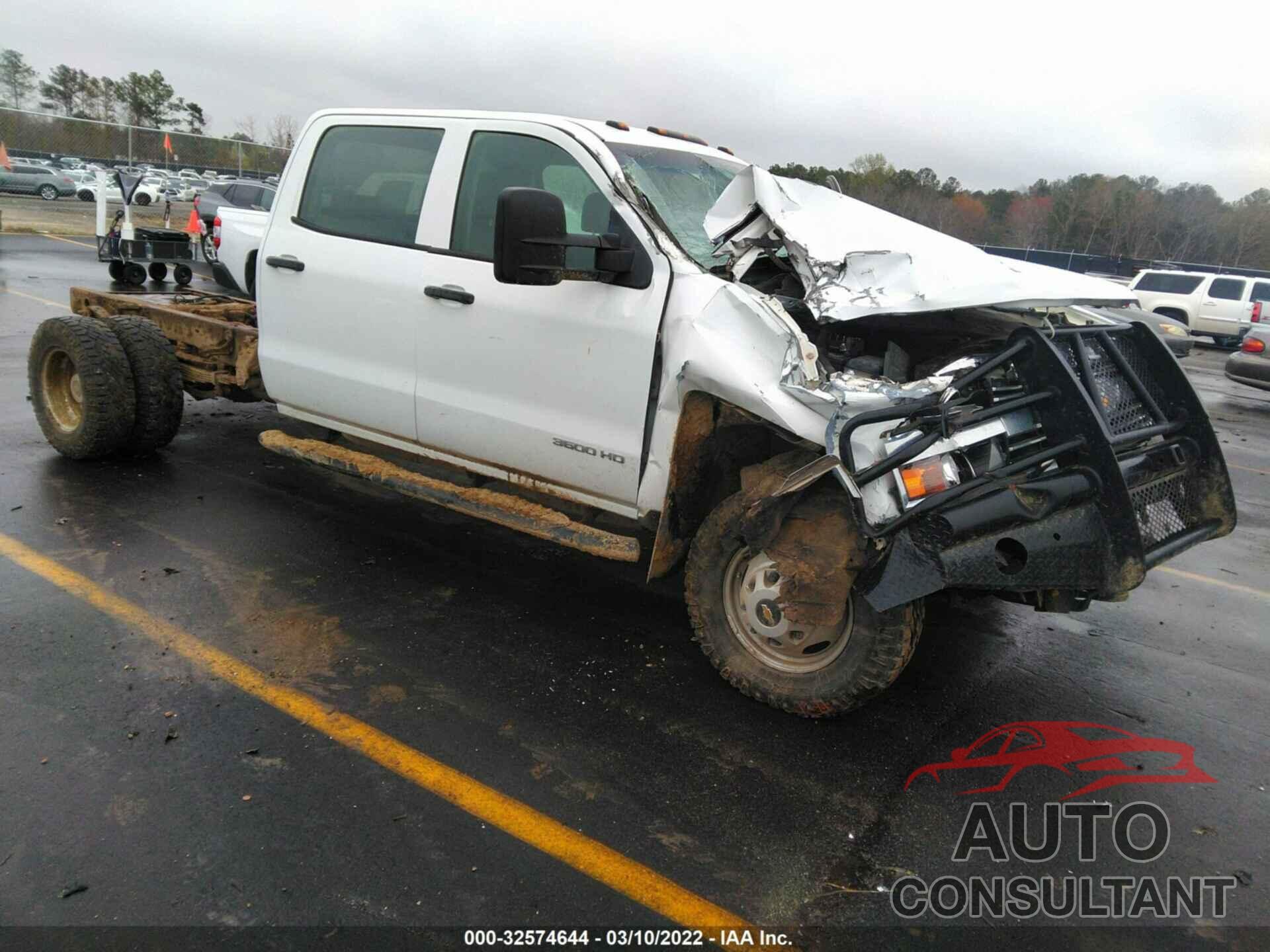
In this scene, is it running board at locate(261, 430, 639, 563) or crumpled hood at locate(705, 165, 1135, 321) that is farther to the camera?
running board at locate(261, 430, 639, 563)

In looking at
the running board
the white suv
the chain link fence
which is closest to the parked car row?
the chain link fence

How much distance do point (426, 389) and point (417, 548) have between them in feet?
3.62

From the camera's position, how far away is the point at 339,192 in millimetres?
4605

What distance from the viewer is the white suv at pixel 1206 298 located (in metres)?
21.7

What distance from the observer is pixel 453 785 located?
2.96 metres

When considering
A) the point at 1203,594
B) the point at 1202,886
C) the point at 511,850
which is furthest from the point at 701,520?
the point at 1203,594

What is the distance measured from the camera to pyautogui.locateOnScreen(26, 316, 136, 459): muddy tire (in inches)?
211

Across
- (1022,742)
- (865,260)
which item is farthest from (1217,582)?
(865,260)

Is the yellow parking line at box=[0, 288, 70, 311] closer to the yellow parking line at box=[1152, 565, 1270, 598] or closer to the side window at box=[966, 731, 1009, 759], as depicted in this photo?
the side window at box=[966, 731, 1009, 759]

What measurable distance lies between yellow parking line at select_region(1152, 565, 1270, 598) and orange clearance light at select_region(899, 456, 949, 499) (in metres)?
3.35

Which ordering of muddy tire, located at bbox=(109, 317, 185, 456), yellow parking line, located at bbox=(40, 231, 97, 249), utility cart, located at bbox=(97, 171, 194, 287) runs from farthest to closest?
yellow parking line, located at bbox=(40, 231, 97, 249) → utility cart, located at bbox=(97, 171, 194, 287) → muddy tire, located at bbox=(109, 317, 185, 456)

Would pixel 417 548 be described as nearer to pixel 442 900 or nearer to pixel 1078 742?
pixel 442 900

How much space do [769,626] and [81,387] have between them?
4502 mm

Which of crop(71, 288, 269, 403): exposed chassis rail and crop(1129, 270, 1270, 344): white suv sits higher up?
crop(1129, 270, 1270, 344): white suv
